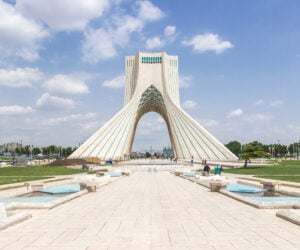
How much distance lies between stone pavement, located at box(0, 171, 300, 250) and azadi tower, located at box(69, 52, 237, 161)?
33363 mm

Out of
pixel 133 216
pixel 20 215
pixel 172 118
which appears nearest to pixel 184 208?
pixel 133 216

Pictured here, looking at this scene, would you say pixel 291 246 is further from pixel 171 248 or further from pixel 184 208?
pixel 184 208

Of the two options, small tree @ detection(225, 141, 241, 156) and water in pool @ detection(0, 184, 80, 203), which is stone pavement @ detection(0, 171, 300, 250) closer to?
water in pool @ detection(0, 184, 80, 203)

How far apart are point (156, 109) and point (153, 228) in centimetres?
5515

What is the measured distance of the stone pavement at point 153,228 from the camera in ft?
14.3

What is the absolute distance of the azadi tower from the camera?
41522 millimetres

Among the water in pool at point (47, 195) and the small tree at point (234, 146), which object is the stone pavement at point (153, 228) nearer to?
the water in pool at point (47, 195)

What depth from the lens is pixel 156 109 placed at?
60281 mm

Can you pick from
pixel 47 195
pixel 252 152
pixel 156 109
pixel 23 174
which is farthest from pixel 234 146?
pixel 47 195

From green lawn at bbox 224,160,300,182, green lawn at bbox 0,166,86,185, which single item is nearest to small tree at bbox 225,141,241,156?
green lawn at bbox 224,160,300,182

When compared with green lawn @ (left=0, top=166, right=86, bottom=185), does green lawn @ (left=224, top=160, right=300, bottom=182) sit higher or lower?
higher

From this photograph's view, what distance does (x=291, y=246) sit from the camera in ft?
13.9

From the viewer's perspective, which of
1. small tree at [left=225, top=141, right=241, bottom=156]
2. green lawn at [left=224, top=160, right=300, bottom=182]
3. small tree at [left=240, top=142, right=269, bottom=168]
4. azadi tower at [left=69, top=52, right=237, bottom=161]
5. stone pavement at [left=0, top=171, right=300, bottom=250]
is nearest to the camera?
stone pavement at [left=0, top=171, right=300, bottom=250]

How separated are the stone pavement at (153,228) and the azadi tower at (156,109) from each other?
33.4 metres
